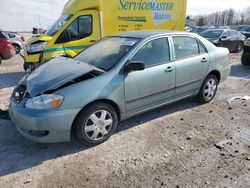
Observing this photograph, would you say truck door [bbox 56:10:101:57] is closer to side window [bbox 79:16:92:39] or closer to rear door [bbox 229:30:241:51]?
side window [bbox 79:16:92:39]

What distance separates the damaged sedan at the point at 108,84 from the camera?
127 inches

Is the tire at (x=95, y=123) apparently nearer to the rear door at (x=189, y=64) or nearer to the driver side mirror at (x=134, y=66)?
the driver side mirror at (x=134, y=66)

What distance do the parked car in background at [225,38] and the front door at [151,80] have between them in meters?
9.26

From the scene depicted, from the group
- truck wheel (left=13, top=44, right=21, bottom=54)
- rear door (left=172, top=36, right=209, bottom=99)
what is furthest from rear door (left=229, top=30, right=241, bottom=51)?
truck wheel (left=13, top=44, right=21, bottom=54)

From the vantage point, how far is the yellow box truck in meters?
7.44

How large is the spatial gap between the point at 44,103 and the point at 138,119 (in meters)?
1.86

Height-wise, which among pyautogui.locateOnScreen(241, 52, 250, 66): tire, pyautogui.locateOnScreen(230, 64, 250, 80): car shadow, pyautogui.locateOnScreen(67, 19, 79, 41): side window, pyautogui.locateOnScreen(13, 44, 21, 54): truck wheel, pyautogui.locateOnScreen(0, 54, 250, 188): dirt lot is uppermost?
pyautogui.locateOnScreen(67, 19, 79, 41): side window

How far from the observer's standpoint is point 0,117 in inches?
173

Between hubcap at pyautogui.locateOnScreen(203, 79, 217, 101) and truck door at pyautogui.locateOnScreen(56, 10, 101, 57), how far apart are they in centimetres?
407

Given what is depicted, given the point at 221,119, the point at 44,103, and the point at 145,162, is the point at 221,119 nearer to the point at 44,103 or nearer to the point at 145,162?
the point at 145,162

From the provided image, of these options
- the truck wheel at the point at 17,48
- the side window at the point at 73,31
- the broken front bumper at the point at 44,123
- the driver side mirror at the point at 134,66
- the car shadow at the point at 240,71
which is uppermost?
the side window at the point at 73,31

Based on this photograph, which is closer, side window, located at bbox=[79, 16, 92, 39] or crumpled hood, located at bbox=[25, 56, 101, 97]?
crumpled hood, located at bbox=[25, 56, 101, 97]

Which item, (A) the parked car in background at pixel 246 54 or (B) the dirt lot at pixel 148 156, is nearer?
(B) the dirt lot at pixel 148 156

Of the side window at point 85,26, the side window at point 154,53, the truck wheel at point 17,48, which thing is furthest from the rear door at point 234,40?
the truck wheel at point 17,48
